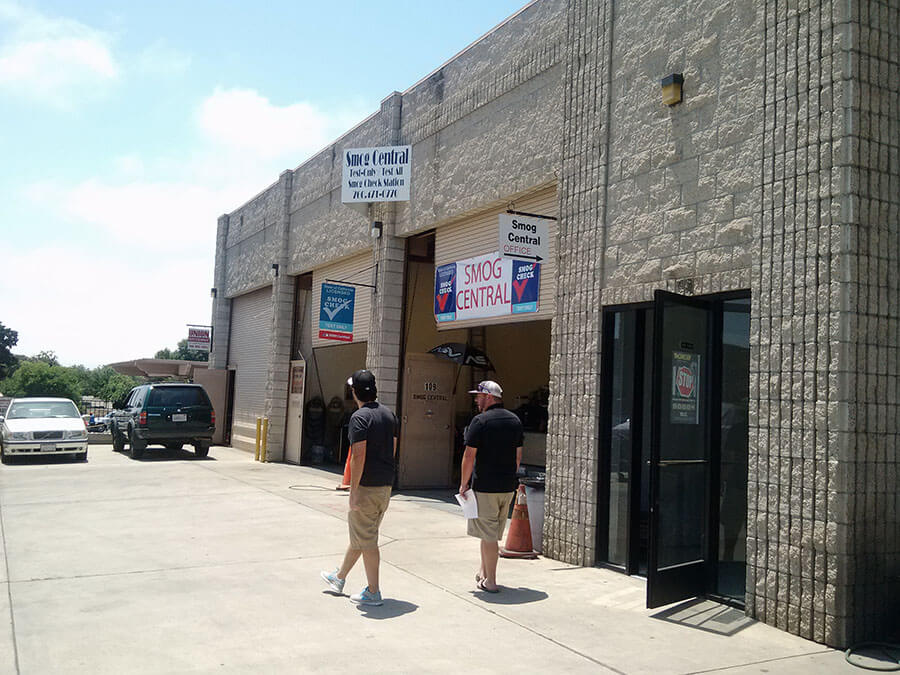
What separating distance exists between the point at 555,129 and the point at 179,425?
13286mm

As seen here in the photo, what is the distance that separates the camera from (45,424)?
18.1 metres

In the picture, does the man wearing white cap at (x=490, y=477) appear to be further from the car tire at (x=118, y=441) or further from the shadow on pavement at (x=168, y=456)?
the car tire at (x=118, y=441)

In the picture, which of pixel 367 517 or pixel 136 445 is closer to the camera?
pixel 367 517

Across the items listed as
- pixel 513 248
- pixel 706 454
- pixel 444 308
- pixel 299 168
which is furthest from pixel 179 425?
pixel 706 454

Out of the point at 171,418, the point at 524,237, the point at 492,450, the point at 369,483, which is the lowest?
the point at 171,418

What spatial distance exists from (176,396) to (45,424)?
2.97 meters

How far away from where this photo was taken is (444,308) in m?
12.8

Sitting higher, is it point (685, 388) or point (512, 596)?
point (685, 388)

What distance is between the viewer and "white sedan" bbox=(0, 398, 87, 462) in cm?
1750

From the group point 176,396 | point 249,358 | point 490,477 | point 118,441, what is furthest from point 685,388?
point 118,441

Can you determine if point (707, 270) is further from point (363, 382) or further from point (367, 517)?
point (367, 517)

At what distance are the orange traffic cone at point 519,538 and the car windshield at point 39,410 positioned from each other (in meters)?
14.2

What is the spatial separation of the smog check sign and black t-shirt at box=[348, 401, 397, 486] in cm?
354

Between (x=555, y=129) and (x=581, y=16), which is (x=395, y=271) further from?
(x=581, y=16)
